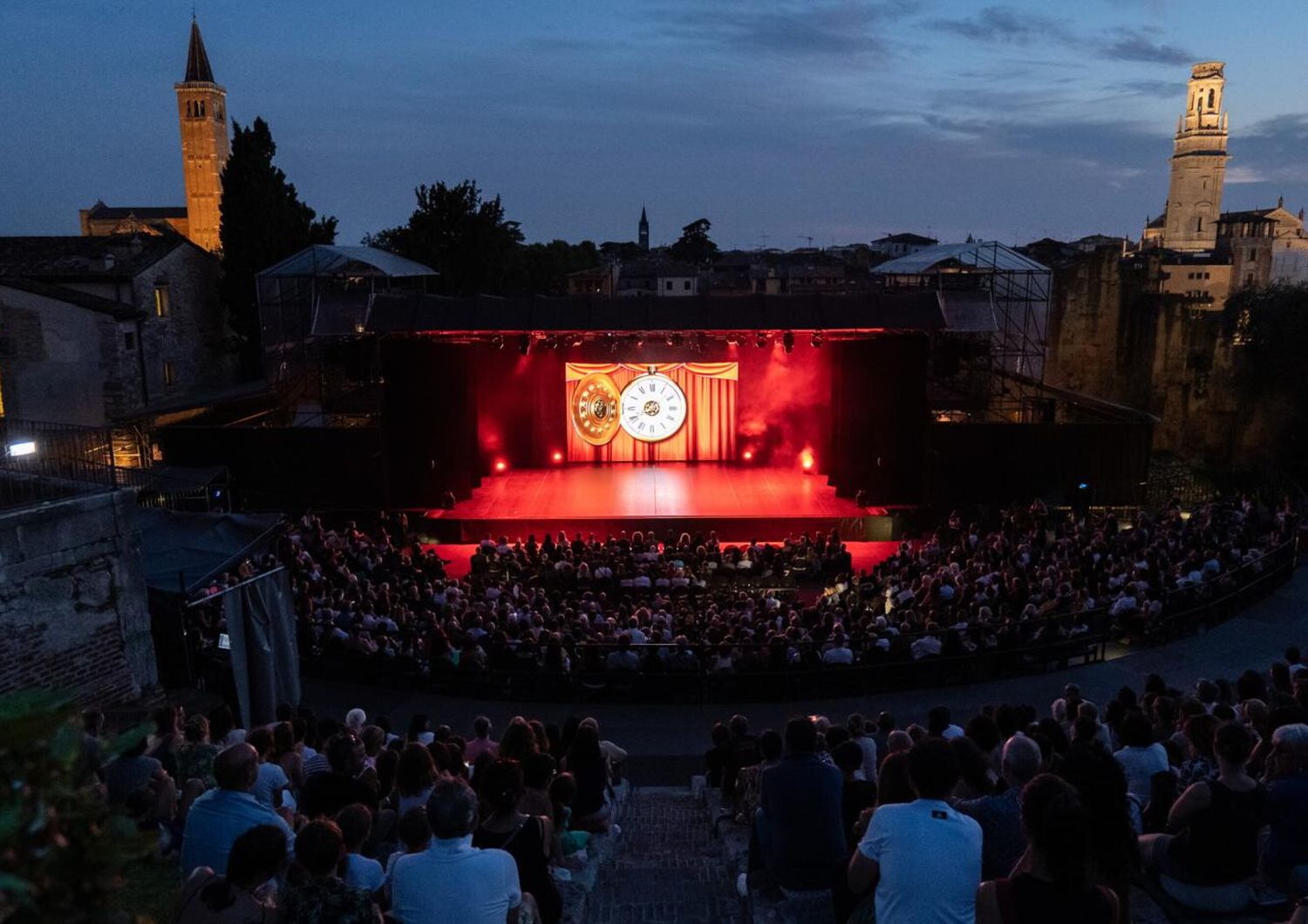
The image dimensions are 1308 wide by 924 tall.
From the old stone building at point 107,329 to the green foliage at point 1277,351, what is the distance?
111ft

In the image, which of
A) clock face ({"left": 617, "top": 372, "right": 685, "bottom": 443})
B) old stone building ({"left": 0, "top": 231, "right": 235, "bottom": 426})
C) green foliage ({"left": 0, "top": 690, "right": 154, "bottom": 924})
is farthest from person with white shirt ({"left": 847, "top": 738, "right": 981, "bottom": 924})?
old stone building ({"left": 0, "top": 231, "right": 235, "bottom": 426})

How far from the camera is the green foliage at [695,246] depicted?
8644cm

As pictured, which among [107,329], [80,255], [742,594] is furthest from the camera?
[80,255]

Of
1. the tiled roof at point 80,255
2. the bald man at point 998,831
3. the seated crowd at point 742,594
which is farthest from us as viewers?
the tiled roof at point 80,255

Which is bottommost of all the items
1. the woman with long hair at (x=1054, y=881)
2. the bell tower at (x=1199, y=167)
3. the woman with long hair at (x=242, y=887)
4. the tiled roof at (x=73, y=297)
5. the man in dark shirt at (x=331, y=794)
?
the man in dark shirt at (x=331, y=794)

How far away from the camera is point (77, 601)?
27.9 feet

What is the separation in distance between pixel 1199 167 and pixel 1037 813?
88.6 m

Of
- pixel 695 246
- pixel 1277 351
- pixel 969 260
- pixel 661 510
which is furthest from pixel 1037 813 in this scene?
pixel 695 246

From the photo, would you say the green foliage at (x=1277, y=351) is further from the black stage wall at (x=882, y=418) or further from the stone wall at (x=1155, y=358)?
the black stage wall at (x=882, y=418)

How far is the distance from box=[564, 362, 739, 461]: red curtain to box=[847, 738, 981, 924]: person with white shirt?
19.6 metres

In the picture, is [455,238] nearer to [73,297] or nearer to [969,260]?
[73,297]

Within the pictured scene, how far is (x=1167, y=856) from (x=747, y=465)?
62.9 ft

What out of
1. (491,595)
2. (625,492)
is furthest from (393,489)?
(491,595)

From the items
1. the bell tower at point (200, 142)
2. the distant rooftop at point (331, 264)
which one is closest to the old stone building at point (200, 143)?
the bell tower at point (200, 142)
